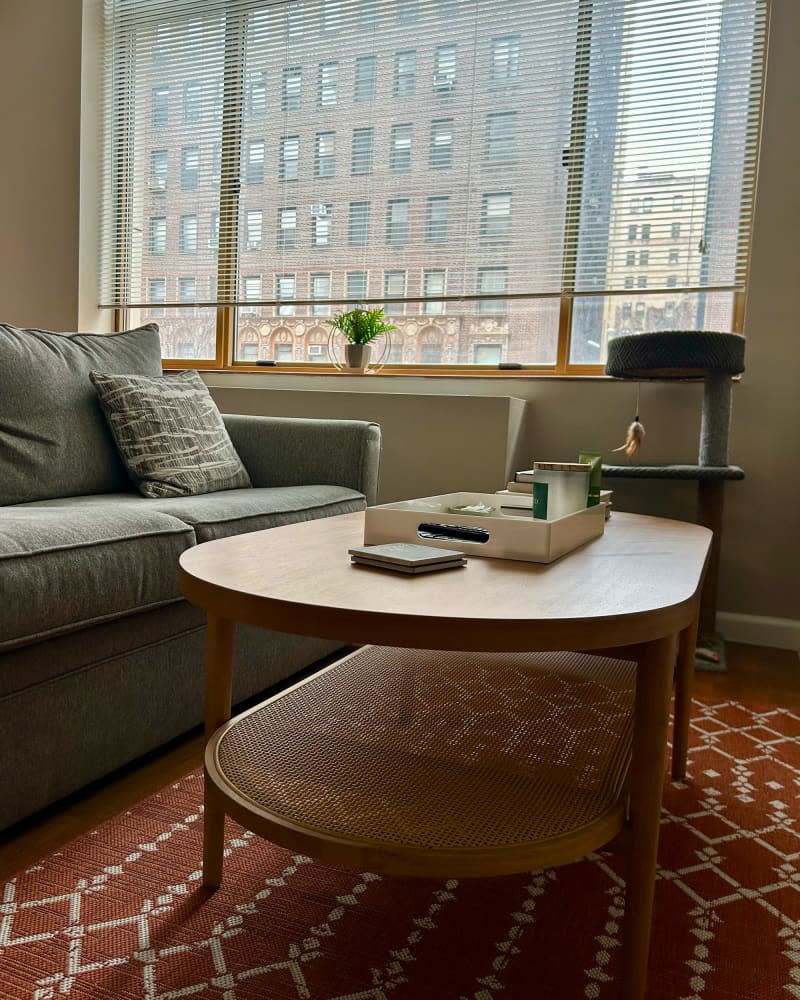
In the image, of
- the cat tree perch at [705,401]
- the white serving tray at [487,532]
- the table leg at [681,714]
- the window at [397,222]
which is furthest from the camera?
the window at [397,222]

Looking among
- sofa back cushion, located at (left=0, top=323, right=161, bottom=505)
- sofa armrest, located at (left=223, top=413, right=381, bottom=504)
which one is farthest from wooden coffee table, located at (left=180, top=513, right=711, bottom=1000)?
sofa armrest, located at (left=223, top=413, right=381, bottom=504)

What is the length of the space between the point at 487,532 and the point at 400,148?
2.56 meters

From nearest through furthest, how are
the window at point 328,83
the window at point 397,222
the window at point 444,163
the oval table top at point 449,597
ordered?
the oval table top at point 449,597
the window at point 444,163
the window at point 397,222
the window at point 328,83

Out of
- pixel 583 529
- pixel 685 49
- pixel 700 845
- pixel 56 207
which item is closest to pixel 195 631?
pixel 583 529

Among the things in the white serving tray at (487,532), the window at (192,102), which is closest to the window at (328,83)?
the window at (192,102)

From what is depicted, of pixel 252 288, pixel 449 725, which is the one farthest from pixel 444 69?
pixel 449 725

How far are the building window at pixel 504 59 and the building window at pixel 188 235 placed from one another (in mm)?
1508

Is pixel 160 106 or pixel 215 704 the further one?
pixel 160 106

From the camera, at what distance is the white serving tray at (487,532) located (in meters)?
1.18

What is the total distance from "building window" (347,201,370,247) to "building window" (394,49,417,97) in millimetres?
461

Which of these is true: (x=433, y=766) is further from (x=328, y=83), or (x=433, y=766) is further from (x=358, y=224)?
(x=328, y=83)

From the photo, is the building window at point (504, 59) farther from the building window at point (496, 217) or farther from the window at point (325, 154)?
the window at point (325, 154)

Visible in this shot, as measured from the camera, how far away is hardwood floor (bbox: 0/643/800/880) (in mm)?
1230

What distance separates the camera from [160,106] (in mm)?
3795
